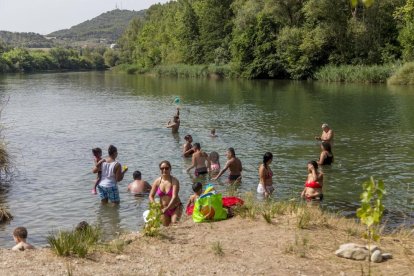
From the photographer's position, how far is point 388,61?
6512cm

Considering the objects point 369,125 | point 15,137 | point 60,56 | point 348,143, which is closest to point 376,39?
point 369,125

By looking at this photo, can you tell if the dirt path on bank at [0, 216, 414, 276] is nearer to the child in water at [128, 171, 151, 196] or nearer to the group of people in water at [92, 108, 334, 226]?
the group of people in water at [92, 108, 334, 226]

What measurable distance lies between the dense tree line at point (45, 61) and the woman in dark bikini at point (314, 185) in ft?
456

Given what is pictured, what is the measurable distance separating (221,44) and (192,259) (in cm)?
9158

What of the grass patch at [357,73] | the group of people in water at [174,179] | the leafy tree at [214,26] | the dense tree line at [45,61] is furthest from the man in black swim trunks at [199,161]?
the dense tree line at [45,61]

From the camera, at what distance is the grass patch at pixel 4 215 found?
1325 cm

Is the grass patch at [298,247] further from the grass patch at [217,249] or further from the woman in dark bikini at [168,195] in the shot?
the woman in dark bikini at [168,195]

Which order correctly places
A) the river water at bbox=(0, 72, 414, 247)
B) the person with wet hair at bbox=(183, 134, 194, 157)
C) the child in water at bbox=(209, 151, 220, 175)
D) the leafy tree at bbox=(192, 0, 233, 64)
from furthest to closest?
the leafy tree at bbox=(192, 0, 233, 64), the person with wet hair at bbox=(183, 134, 194, 157), the child in water at bbox=(209, 151, 220, 175), the river water at bbox=(0, 72, 414, 247)

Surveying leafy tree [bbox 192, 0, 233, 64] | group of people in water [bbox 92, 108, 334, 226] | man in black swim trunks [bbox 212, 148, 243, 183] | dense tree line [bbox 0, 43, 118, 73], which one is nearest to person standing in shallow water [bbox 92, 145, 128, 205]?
group of people in water [bbox 92, 108, 334, 226]

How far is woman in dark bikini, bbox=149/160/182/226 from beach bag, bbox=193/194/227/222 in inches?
26.8

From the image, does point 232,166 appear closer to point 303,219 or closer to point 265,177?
point 265,177

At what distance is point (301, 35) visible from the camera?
72.0 m

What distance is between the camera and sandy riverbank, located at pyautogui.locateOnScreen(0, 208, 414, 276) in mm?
7707

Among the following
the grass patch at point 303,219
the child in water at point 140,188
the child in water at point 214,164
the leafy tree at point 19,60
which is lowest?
the child in water at point 140,188
